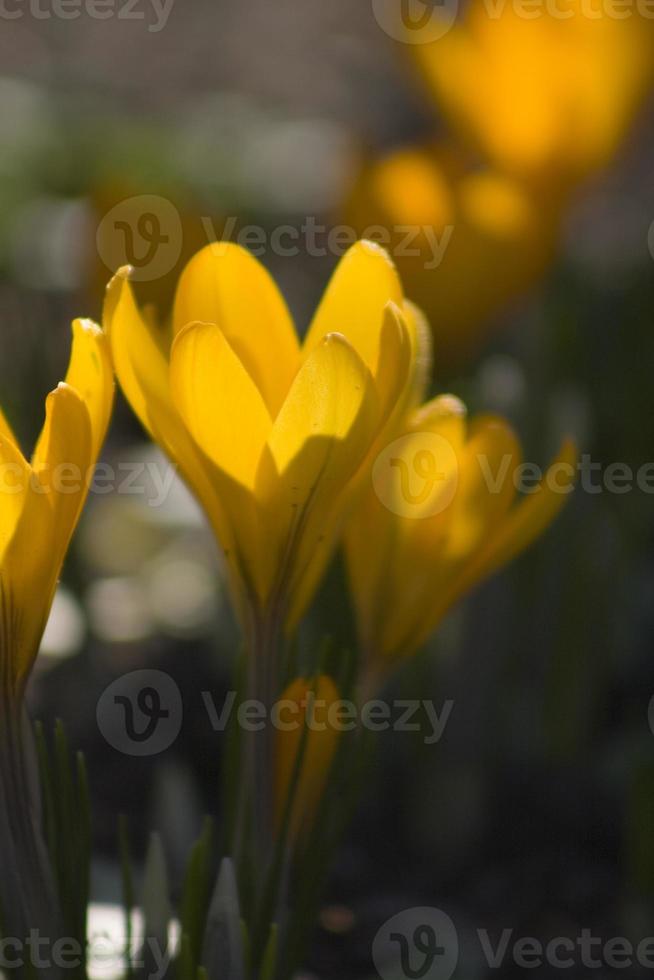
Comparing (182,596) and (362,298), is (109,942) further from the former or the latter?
(182,596)

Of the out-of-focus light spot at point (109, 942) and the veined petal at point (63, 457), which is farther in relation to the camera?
the out-of-focus light spot at point (109, 942)

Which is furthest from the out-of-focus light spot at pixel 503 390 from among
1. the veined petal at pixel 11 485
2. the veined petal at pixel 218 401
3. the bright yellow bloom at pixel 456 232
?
the veined petal at pixel 11 485

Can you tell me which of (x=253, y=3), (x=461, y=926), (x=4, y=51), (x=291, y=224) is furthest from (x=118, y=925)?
(x=253, y=3)

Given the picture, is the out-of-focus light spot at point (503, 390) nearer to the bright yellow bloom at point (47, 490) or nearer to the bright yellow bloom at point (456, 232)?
the bright yellow bloom at point (456, 232)

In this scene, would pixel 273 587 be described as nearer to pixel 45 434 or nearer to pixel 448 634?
pixel 45 434

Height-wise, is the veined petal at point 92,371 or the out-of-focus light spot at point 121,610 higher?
the veined petal at point 92,371

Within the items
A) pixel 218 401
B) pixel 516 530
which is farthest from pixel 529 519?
pixel 218 401
